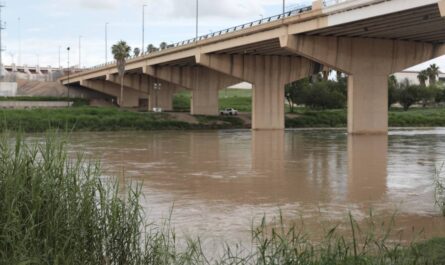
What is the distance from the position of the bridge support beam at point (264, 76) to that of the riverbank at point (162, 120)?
798cm

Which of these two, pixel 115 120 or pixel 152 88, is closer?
pixel 115 120

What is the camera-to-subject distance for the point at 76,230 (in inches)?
285

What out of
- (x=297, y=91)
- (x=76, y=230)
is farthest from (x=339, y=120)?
(x=76, y=230)

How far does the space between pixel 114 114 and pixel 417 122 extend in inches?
1548

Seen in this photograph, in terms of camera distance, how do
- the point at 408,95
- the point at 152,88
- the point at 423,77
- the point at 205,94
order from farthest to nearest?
1. the point at 423,77
2. the point at 408,95
3. the point at 152,88
4. the point at 205,94

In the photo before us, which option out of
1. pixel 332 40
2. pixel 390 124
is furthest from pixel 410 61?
pixel 390 124

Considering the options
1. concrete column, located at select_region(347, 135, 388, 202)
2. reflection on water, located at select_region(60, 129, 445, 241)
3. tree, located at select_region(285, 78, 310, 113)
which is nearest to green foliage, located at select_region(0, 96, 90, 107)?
tree, located at select_region(285, 78, 310, 113)

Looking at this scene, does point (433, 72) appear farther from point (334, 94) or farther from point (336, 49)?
point (336, 49)

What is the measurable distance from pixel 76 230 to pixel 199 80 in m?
74.3

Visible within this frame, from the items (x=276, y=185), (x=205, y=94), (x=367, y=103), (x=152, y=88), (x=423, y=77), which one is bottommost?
(x=276, y=185)

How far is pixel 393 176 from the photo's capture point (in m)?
21.5

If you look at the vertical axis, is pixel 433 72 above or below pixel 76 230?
above

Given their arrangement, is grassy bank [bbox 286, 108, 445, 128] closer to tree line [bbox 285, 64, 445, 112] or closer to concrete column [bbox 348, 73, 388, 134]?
tree line [bbox 285, 64, 445, 112]

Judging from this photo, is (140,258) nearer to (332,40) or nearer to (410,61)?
(332,40)
